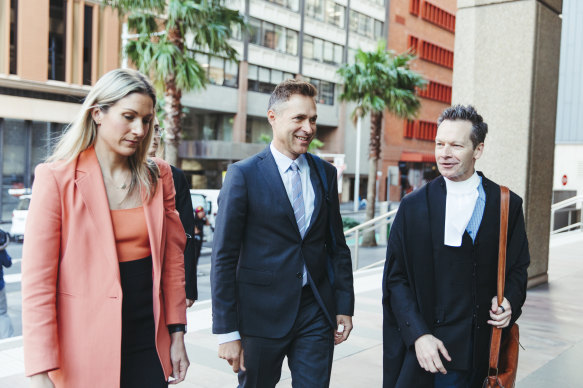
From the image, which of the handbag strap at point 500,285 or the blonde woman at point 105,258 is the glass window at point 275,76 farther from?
the blonde woman at point 105,258

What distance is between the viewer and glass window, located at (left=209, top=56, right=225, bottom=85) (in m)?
40.2

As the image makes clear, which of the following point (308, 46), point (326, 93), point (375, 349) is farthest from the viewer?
point (326, 93)

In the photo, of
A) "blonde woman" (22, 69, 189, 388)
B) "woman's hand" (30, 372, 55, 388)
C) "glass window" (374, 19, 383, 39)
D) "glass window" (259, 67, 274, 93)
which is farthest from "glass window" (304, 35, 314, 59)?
"woman's hand" (30, 372, 55, 388)

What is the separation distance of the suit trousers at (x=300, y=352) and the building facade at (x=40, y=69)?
82.7 feet

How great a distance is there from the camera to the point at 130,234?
7.26 ft

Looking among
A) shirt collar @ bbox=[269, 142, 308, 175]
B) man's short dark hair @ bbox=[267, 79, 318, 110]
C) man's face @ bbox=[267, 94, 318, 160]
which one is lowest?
shirt collar @ bbox=[269, 142, 308, 175]

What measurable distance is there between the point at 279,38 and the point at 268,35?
1.29 meters

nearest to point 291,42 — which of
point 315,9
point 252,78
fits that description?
point 315,9

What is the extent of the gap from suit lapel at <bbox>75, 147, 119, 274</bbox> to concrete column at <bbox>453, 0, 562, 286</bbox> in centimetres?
614

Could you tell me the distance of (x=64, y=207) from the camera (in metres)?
2.09

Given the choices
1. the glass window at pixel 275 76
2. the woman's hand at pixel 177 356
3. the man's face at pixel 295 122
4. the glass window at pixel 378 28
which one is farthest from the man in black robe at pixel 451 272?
the glass window at pixel 378 28

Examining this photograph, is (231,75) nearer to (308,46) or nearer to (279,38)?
(279,38)

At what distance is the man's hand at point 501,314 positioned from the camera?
8.87ft

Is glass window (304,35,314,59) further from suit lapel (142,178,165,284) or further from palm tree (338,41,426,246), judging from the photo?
suit lapel (142,178,165,284)
